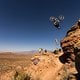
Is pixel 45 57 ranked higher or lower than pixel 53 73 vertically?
higher

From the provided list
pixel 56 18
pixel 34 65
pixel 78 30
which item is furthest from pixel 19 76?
pixel 56 18

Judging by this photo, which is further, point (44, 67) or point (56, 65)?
point (44, 67)

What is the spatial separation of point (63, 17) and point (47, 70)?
16.1 m

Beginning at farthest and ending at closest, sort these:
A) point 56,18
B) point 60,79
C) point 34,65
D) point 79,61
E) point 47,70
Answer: point 56,18 < point 34,65 < point 47,70 < point 60,79 < point 79,61

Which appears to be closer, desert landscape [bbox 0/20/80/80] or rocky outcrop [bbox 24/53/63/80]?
desert landscape [bbox 0/20/80/80]

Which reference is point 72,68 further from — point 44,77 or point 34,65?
point 34,65

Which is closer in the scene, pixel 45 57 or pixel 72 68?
pixel 72 68

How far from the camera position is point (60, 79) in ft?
72.7

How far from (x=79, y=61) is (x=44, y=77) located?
10.9 meters

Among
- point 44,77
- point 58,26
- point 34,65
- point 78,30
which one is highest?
point 58,26

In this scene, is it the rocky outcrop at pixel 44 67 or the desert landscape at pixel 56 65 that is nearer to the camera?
the desert landscape at pixel 56 65

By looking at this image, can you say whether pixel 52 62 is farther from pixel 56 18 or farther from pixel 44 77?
pixel 56 18

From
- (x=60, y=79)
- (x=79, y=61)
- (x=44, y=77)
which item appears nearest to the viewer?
(x=79, y=61)

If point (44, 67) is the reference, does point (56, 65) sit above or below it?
above
